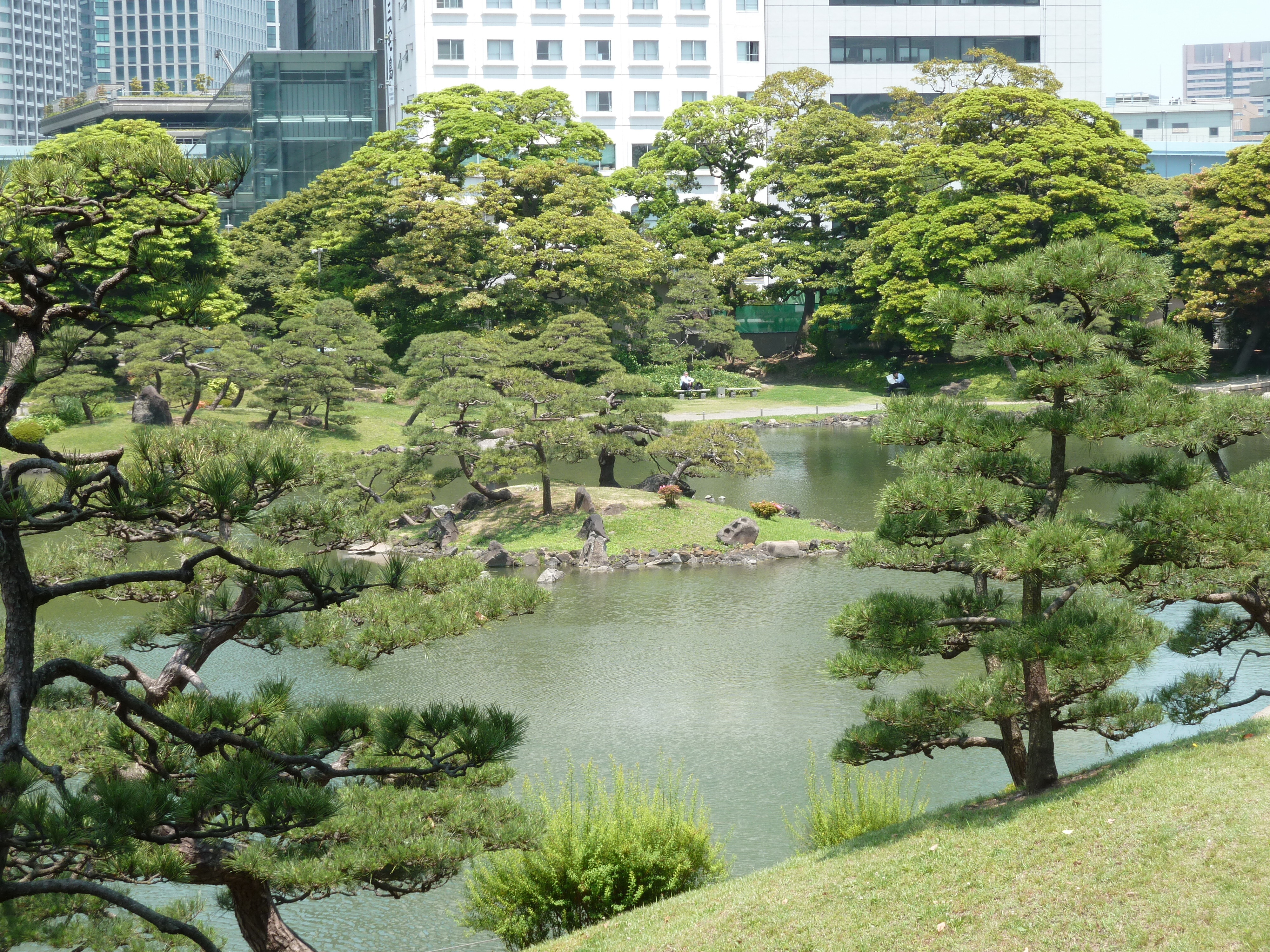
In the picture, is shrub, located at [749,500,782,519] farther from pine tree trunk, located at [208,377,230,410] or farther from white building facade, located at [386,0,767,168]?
white building facade, located at [386,0,767,168]

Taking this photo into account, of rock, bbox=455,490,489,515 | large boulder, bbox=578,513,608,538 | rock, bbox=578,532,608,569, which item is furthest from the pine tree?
rock, bbox=455,490,489,515

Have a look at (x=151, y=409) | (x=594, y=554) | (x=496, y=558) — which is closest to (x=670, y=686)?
(x=594, y=554)

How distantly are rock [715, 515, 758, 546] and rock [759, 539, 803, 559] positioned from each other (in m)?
0.26

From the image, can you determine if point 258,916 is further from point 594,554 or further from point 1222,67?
point 1222,67

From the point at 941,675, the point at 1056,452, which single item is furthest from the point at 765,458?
the point at 1056,452

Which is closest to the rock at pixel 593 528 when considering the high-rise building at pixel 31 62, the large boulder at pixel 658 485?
the large boulder at pixel 658 485

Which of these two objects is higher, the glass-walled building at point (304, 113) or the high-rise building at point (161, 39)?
the high-rise building at point (161, 39)

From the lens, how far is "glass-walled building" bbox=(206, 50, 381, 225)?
158 ft

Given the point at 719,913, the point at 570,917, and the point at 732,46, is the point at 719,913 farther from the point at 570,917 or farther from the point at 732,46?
the point at 732,46

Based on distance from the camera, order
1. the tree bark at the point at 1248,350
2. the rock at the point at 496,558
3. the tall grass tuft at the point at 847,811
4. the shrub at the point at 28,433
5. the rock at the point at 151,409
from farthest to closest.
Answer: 1. the tree bark at the point at 1248,350
2. the rock at the point at 151,409
3. the rock at the point at 496,558
4. the tall grass tuft at the point at 847,811
5. the shrub at the point at 28,433

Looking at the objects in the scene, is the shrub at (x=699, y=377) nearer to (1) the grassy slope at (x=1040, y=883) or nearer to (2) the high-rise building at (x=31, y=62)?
(1) the grassy slope at (x=1040, y=883)

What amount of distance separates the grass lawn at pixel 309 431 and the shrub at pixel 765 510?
33.8ft

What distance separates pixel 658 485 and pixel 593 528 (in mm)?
3147

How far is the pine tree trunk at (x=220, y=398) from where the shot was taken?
31359 mm
